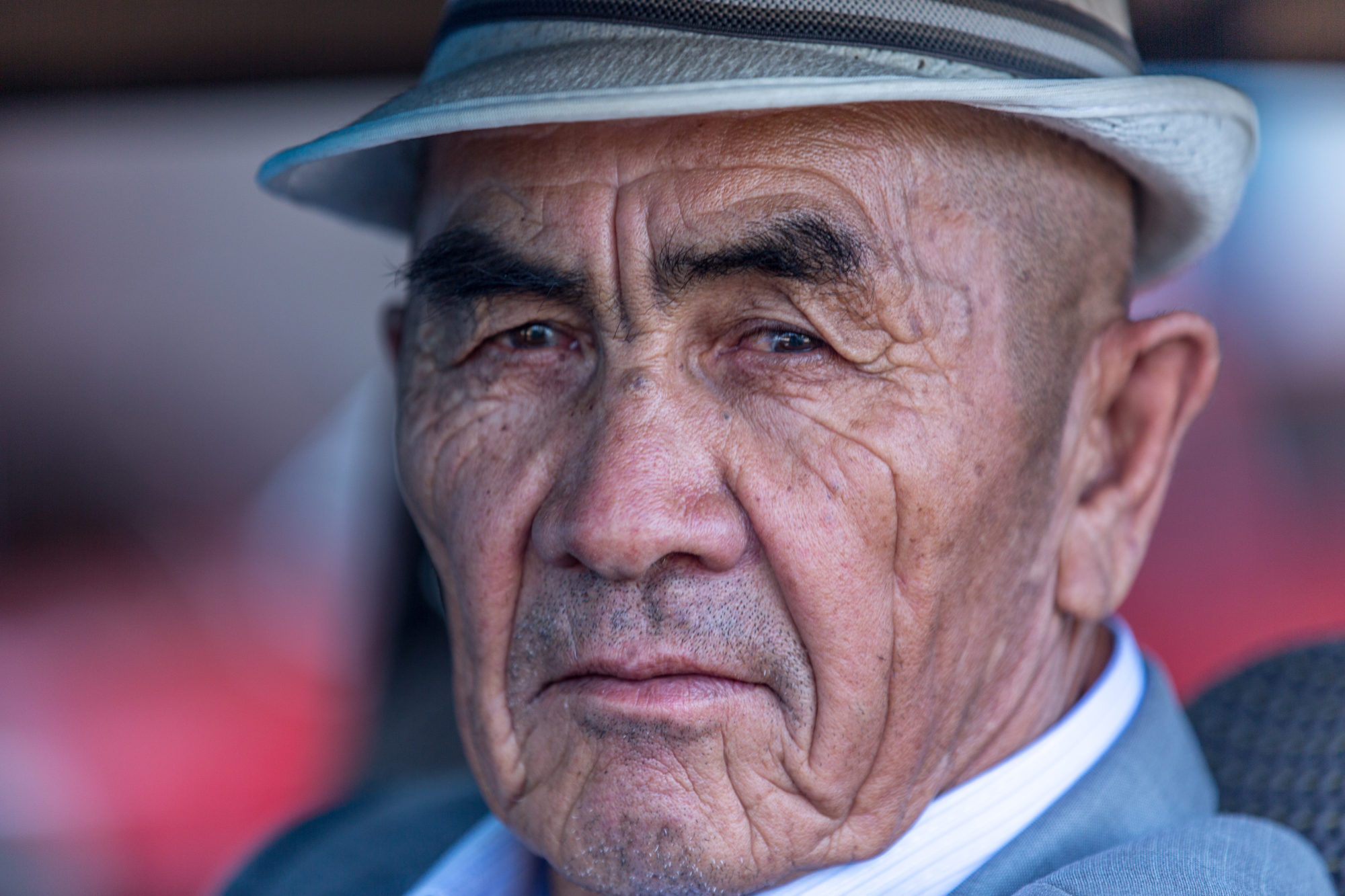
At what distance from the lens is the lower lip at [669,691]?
1435mm

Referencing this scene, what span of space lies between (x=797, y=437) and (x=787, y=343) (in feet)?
0.45

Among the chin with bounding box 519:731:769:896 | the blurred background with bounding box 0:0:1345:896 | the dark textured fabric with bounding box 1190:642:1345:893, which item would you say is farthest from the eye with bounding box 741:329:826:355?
the blurred background with bounding box 0:0:1345:896

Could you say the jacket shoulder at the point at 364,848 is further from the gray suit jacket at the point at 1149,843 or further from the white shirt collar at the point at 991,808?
the white shirt collar at the point at 991,808

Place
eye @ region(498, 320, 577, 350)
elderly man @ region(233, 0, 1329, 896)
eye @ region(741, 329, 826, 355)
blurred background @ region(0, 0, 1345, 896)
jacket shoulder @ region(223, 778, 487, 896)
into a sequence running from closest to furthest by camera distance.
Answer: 1. elderly man @ region(233, 0, 1329, 896)
2. eye @ region(741, 329, 826, 355)
3. eye @ region(498, 320, 577, 350)
4. jacket shoulder @ region(223, 778, 487, 896)
5. blurred background @ region(0, 0, 1345, 896)

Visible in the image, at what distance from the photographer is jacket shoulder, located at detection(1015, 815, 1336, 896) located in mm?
1325

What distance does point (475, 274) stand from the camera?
166 centimetres

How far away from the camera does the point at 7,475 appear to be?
20.6ft

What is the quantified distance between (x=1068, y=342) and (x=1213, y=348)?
0.95 feet

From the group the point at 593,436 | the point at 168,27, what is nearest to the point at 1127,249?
the point at 593,436

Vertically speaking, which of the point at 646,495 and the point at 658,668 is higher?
the point at 646,495

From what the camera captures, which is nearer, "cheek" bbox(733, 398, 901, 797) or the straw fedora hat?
the straw fedora hat

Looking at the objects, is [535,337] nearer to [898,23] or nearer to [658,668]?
[658,668]

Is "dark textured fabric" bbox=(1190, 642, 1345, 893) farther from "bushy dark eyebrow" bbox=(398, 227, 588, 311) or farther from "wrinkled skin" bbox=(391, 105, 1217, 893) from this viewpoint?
"bushy dark eyebrow" bbox=(398, 227, 588, 311)

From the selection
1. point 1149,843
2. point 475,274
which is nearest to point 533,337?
point 475,274
